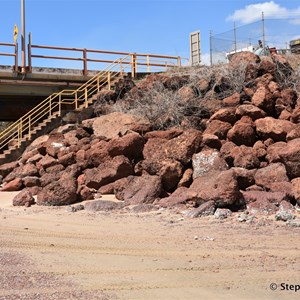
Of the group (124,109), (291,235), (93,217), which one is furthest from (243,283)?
(124,109)

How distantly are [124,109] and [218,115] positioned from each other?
5.69 m

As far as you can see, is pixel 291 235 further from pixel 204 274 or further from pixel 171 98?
pixel 171 98

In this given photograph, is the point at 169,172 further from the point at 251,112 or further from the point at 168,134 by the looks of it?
the point at 251,112

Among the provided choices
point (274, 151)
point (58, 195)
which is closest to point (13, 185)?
point (58, 195)

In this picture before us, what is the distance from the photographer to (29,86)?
23.6m

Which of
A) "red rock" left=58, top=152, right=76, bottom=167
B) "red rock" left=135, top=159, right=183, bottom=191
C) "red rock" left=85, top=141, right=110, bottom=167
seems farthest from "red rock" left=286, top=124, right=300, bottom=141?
"red rock" left=58, top=152, right=76, bottom=167

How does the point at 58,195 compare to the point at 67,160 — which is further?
the point at 67,160

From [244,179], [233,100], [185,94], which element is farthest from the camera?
[185,94]

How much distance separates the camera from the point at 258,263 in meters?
6.50

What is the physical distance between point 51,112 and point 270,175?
545 inches

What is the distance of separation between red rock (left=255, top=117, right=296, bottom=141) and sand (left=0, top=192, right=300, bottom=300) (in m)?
4.59

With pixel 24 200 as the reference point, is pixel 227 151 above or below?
above

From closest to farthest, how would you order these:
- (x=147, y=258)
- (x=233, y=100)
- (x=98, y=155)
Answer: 1. (x=147, y=258)
2. (x=98, y=155)
3. (x=233, y=100)

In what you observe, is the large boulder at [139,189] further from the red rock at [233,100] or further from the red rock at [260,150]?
the red rock at [233,100]
